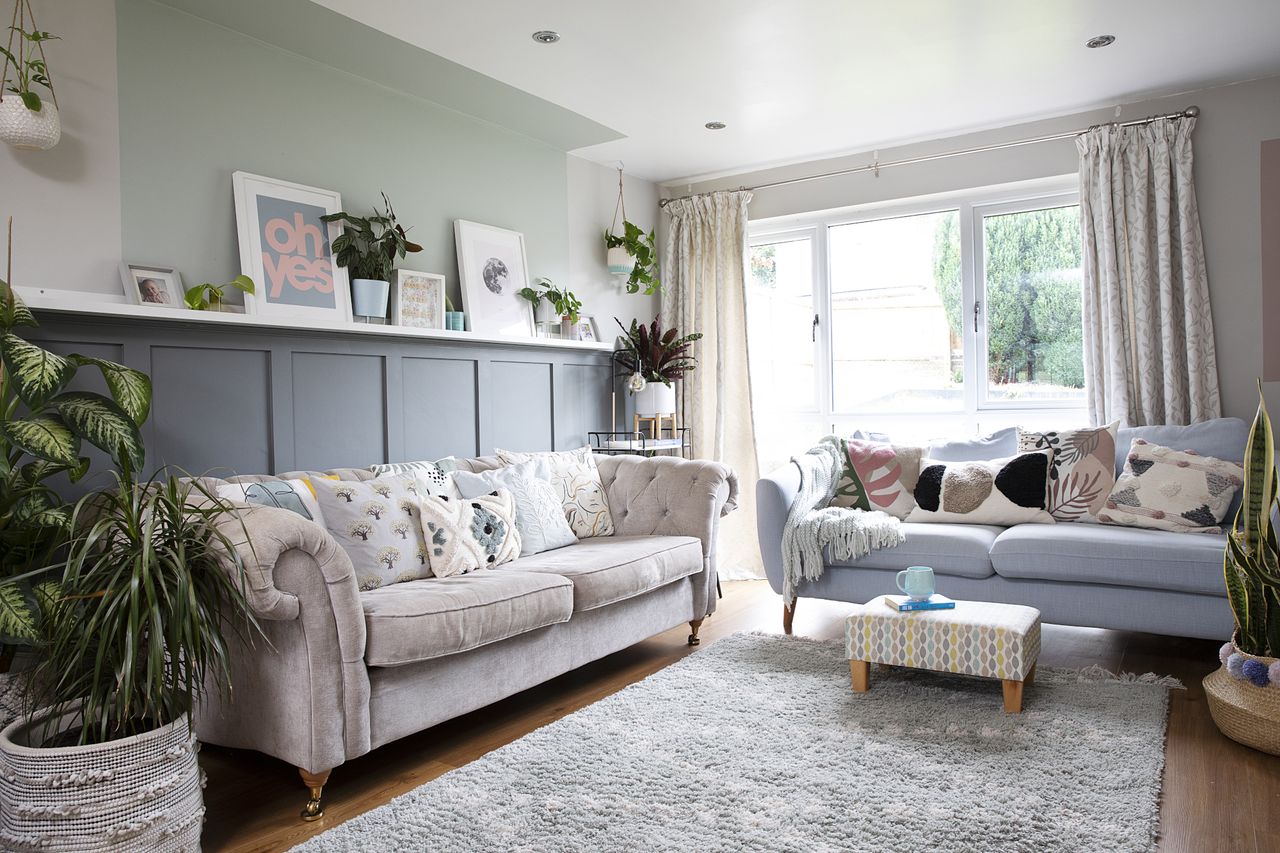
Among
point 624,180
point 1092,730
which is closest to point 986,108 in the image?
point 624,180

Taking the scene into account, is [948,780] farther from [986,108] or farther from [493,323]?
[986,108]

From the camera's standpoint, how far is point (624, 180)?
548 cm

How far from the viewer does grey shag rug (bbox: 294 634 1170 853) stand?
2.06 metres

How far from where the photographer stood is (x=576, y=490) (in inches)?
152

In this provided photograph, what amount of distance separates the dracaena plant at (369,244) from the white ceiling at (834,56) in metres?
0.72

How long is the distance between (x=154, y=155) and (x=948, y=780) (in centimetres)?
313

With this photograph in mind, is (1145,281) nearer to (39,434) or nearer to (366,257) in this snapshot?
(366,257)

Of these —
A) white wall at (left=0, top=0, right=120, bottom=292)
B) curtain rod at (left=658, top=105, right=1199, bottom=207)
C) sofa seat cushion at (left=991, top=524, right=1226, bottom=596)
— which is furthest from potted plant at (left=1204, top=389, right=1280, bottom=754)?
white wall at (left=0, top=0, right=120, bottom=292)

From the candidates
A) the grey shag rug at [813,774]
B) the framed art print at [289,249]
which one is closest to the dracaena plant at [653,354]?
the framed art print at [289,249]

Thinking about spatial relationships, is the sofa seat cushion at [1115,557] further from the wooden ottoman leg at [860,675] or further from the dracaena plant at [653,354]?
the dracaena plant at [653,354]

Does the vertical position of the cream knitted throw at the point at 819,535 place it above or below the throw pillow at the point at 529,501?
below

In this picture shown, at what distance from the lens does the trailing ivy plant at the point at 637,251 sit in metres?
5.19

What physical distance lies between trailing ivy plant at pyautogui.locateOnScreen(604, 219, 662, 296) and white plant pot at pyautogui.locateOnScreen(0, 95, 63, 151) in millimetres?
2991

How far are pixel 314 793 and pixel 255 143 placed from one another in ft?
7.69
